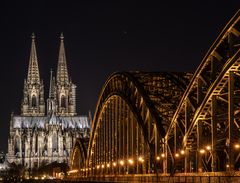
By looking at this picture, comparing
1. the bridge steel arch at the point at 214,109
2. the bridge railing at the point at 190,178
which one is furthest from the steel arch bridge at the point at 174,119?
the bridge railing at the point at 190,178

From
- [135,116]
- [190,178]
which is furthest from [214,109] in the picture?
[135,116]

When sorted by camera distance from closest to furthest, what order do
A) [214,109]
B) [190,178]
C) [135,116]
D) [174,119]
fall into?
1. [214,109]
2. [190,178]
3. [174,119]
4. [135,116]

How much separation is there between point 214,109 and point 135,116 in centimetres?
2848

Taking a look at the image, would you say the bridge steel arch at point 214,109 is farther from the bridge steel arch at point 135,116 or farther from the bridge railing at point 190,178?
the bridge steel arch at point 135,116

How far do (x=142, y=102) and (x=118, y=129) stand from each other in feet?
54.7

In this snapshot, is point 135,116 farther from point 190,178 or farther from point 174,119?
point 190,178

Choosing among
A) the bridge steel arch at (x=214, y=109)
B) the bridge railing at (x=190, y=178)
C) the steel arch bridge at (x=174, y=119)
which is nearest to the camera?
the bridge railing at (x=190, y=178)

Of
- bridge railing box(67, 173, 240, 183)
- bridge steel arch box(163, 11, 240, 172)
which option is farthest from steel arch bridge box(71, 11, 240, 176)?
bridge railing box(67, 173, 240, 183)

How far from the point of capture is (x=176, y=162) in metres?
55.0

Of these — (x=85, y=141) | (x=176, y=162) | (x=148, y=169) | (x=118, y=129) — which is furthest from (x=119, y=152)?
(x=85, y=141)

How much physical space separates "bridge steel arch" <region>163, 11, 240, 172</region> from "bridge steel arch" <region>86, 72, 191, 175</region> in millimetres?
6330

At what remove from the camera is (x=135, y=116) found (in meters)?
70.2

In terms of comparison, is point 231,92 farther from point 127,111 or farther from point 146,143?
point 127,111

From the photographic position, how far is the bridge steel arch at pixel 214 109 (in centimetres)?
3881
